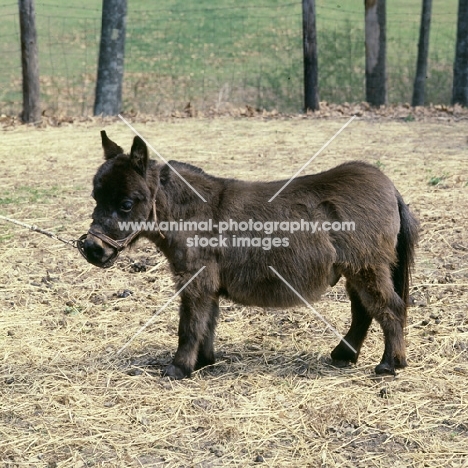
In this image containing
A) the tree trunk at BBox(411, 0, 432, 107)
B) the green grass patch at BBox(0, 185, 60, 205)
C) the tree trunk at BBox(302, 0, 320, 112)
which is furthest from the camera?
the tree trunk at BBox(411, 0, 432, 107)

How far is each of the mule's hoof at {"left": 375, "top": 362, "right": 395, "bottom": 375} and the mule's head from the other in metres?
1.94

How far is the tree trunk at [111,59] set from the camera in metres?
15.3

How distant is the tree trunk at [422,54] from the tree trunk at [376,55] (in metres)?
1.72

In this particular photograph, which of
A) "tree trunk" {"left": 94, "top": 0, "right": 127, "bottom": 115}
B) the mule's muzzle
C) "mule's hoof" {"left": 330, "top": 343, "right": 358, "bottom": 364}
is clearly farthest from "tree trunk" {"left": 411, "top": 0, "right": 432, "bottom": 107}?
the mule's muzzle

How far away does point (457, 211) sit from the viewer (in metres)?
8.36

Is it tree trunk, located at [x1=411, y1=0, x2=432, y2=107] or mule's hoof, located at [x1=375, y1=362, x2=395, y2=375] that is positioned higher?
tree trunk, located at [x1=411, y1=0, x2=432, y2=107]

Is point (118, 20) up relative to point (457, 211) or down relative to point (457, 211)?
up

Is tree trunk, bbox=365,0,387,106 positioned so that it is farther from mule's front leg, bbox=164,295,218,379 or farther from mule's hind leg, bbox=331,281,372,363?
mule's front leg, bbox=164,295,218,379

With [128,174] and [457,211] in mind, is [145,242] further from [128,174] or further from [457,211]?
[457,211]

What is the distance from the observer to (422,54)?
60.4 ft

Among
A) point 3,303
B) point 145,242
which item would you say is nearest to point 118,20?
point 145,242

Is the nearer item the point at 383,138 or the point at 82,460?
the point at 82,460

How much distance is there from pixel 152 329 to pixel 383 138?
23.8ft

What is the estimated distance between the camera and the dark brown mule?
5.07m
